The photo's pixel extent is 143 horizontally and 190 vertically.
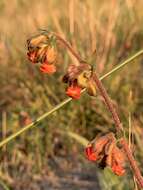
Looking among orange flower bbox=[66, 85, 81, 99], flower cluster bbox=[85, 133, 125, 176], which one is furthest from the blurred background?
orange flower bbox=[66, 85, 81, 99]

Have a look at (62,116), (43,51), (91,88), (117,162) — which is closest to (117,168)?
(117,162)

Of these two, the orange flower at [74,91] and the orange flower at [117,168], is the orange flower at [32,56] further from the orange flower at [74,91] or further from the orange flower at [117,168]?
the orange flower at [117,168]

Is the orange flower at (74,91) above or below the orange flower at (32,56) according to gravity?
below

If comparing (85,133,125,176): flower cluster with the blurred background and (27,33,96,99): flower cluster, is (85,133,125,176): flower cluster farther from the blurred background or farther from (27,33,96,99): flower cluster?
the blurred background

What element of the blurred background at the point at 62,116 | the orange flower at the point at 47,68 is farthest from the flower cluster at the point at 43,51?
the blurred background at the point at 62,116

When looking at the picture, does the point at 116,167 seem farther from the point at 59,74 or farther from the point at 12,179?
the point at 59,74

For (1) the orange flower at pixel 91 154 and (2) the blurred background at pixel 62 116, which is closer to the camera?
(1) the orange flower at pixel 91 154

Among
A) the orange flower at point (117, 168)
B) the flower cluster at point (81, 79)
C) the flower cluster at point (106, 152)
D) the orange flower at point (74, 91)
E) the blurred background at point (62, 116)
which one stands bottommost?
the orange flower at point (117, 168)
